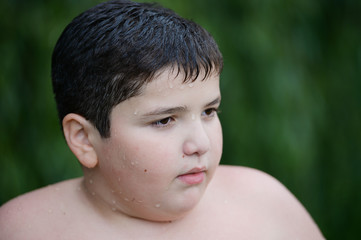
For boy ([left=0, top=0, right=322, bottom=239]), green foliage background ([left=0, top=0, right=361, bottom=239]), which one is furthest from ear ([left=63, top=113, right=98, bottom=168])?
green foliage background ([left=0, top=0, right=361, bottom=239])

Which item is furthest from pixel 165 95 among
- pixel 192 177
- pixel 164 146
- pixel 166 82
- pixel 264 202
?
pixel 264 202

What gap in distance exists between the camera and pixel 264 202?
1.65m

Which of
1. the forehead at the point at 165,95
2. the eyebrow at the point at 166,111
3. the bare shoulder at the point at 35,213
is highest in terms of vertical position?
the forehead at the point at 165,95

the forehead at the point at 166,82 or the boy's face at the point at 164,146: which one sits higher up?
the forehead at the point at 166,82

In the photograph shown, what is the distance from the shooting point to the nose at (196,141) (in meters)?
1.33

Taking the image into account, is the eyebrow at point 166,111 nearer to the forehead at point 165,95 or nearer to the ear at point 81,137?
the forehead at point 165,95

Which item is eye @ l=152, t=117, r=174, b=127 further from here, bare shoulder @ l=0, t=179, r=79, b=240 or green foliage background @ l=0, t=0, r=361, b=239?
green foliage background @ l=0, t=0, r=361, b=239

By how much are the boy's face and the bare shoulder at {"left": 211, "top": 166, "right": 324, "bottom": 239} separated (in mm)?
246

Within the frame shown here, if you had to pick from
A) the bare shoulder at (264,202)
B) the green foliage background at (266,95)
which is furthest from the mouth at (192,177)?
the green foliage background at (266,95)

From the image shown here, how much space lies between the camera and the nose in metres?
1.33

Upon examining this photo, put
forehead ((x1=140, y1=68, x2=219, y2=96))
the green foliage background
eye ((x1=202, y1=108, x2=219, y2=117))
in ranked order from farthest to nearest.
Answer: the green foliage background < eye ((x1=202, y1=108, x2=219, y2=117)) < forehead ((x1=140, y1=68, x2=219, y2=96))

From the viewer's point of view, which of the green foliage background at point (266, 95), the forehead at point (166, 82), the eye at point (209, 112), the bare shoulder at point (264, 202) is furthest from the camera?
the green foliage background at point (266, 95)

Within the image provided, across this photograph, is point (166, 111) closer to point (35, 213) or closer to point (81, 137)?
point (81, 137)

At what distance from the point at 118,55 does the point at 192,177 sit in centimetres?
39
